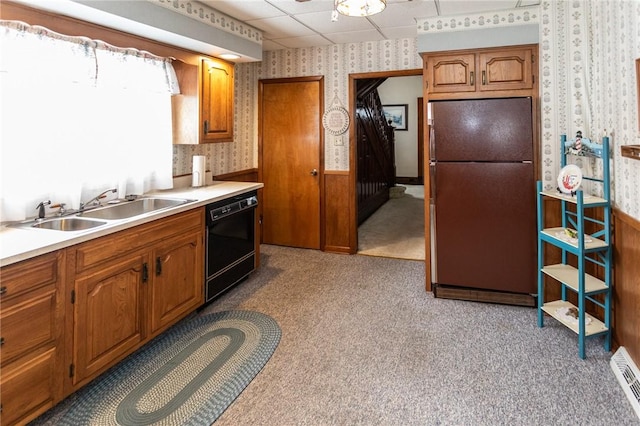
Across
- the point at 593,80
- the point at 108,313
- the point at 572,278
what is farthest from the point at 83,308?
the point at 593,80

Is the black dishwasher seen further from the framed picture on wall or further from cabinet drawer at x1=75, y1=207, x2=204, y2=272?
the framed picture on wall

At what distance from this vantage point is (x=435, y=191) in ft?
10.7

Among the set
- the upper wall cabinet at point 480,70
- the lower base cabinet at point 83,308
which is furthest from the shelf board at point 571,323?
the lower base cabinet at point 83,308

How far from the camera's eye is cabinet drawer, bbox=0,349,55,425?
62.4 inches

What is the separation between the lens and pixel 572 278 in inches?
101

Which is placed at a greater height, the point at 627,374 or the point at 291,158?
the point at 291,158

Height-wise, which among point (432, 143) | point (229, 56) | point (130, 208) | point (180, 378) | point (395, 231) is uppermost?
point (229, 56)

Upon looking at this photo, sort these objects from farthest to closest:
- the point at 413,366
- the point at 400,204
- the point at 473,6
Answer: the point at 400,204
the point at 473,6
the point at 413,366

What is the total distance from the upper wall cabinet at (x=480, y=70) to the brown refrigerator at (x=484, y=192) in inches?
7.2

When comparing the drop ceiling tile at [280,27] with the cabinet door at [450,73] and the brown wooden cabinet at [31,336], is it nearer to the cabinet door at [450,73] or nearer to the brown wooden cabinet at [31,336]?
the cabinet door at [450,73]

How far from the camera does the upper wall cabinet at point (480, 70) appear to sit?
3057 millimetres

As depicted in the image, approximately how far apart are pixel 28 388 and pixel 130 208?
4.82 ft

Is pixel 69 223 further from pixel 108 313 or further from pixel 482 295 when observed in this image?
pixel 482 295

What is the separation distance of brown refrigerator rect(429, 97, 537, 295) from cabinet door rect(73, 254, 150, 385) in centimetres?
237
